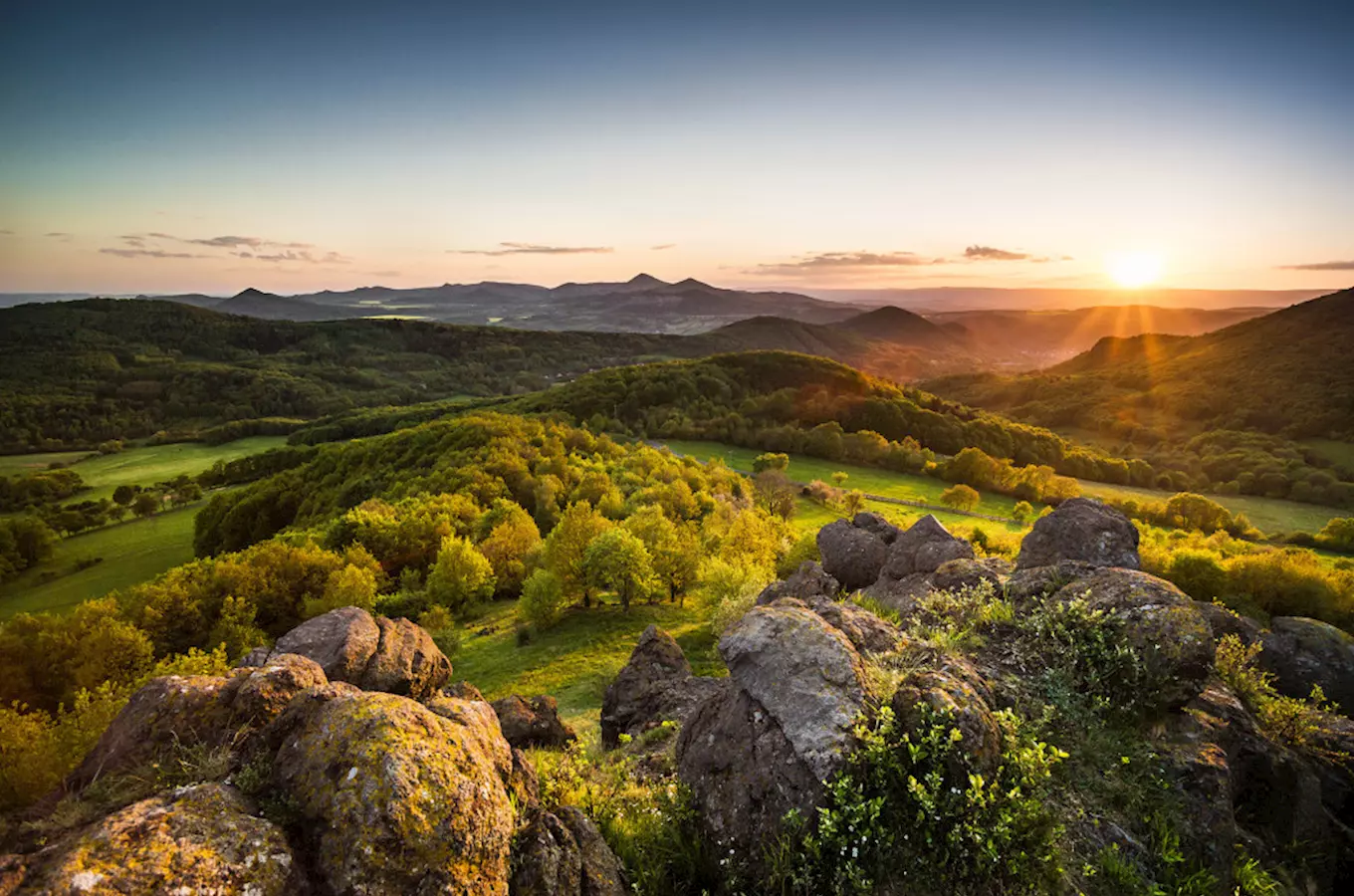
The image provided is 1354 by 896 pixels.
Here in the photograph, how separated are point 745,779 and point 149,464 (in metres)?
229

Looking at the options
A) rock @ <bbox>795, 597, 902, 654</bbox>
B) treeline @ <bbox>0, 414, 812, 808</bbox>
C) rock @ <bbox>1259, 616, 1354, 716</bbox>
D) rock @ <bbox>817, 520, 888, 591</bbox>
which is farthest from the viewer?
rock @ <bbox>817, 520, 888, 591</bbox>

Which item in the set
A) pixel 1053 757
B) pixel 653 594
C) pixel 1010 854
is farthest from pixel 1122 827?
pixel 653 594

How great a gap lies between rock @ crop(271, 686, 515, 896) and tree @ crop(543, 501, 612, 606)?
40.1m

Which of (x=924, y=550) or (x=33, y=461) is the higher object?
(x=924, y=550)

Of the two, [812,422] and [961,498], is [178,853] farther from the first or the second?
[812,422]

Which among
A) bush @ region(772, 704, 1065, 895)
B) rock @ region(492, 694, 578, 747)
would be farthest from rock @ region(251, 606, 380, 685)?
bush @ region(772, 704, 1065, 895)

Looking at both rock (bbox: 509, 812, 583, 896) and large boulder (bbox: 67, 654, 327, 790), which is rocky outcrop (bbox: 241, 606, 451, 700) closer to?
large boulder (bbox: 67, 654, 327, 790)

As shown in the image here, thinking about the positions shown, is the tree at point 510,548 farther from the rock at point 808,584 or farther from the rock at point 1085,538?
the rock at point 1085,538

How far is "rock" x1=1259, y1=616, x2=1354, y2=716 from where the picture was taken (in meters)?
17.7

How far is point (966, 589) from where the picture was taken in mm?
15211

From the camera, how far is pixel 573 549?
49.7m

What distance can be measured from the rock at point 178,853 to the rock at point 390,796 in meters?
0.44

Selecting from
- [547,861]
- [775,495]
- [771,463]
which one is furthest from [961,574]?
[771,463]

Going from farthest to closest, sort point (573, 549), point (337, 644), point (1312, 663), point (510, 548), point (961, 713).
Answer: point (510, 548), point (573, 549), point (1312, 663), point (337, 644), point (961, 713)
